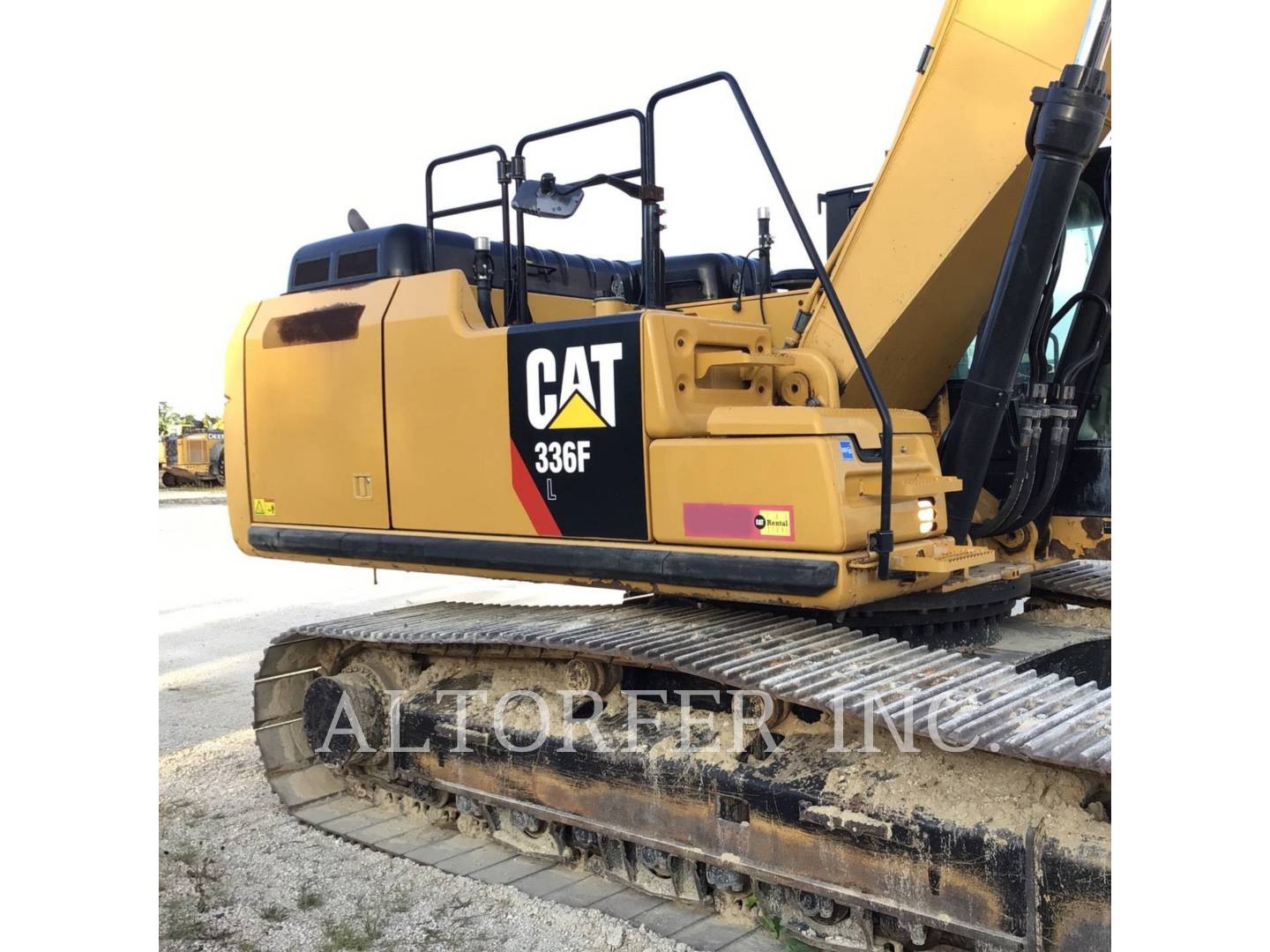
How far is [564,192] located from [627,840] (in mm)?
2501

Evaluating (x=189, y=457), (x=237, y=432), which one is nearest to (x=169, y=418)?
(x=189, y=457)

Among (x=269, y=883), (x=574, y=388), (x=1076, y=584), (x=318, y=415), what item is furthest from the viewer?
(x=318, y=415)

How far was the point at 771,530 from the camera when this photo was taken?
3793 millimetres

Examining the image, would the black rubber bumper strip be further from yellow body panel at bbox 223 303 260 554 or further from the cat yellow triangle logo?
the cat yellow triangle logo

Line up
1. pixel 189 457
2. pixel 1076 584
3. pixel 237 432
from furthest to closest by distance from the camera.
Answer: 1. pixel 189 457
2. pixel 237 432
3. pixel 1076 584

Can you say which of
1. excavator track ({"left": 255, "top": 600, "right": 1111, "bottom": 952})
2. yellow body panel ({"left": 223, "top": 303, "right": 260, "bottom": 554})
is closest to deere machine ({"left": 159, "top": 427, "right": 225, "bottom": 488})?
yellow body panel ({"left": 223, "top": 303, "right": 260, "bottom": 554})

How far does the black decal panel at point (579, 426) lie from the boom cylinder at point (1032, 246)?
119 centimetres

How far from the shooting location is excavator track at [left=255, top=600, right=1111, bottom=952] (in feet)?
10.1

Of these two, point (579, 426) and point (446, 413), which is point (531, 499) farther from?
point (446, 413)

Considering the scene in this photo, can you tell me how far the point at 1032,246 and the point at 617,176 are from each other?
157cm

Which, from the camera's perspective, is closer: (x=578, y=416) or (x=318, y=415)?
(x=578, y=416)

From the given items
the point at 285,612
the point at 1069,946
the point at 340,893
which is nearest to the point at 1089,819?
the point at 1069,946

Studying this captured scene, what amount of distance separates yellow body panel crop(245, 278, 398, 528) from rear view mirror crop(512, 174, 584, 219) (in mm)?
922

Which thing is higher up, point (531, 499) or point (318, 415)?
point (318, 415)
